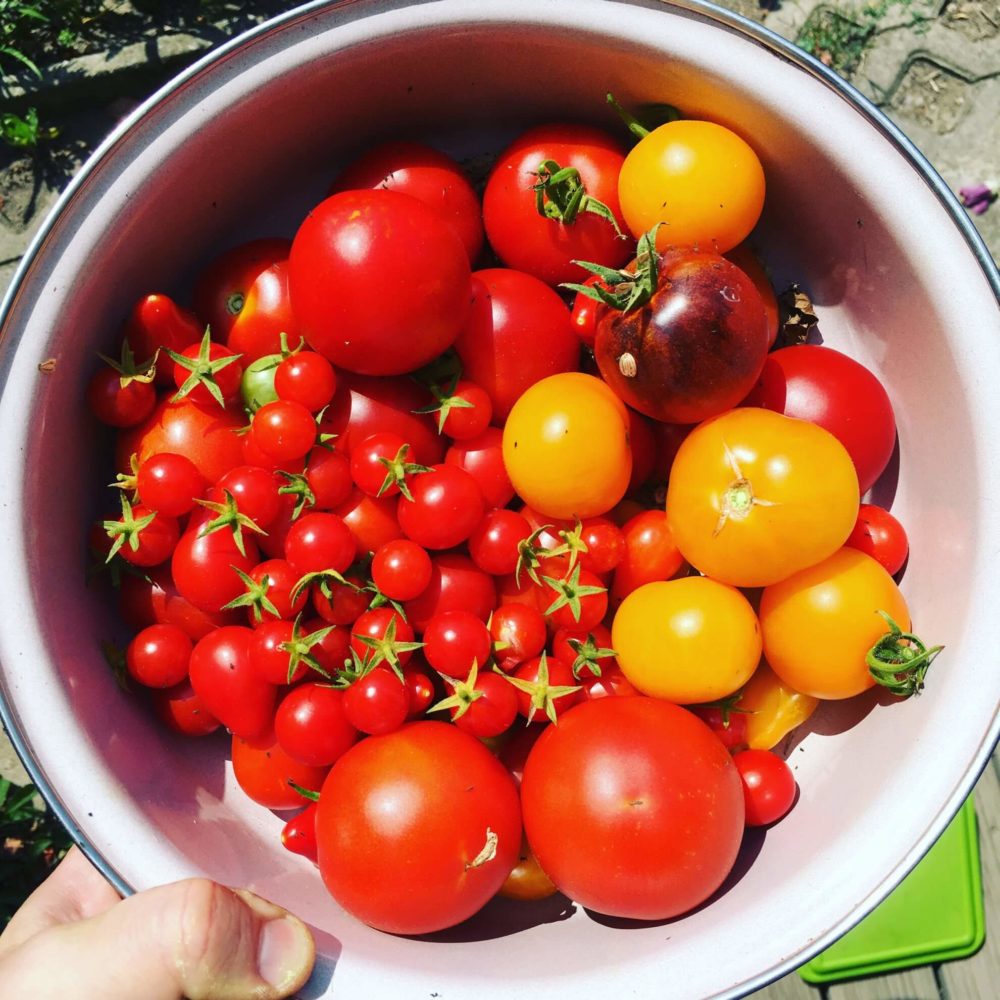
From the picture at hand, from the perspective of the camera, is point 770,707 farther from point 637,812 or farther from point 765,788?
point 637,812

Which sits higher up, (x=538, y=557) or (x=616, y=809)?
(x=538, y=557)

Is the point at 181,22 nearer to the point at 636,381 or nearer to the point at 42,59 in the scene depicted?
the point at 42,59

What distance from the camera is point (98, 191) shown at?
1054mm

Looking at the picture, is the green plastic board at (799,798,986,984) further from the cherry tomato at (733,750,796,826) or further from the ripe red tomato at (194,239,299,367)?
the ripe red tomato at (194,239,299,367)

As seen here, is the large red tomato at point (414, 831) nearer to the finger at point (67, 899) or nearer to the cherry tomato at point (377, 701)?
A: the cherry tomato at point (377, 701)

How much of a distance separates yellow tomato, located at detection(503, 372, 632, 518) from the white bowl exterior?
1.24 ft

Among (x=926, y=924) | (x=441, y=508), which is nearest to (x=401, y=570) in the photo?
(x=441, y=508)

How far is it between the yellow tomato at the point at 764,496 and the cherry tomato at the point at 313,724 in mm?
473

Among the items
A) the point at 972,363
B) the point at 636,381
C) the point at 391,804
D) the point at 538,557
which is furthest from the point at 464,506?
the point at 972,363

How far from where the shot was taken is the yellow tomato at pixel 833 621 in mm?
1058

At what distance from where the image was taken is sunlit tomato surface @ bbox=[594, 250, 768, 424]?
1.01 m

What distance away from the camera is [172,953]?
3.02ft

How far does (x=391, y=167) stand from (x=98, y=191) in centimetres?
36

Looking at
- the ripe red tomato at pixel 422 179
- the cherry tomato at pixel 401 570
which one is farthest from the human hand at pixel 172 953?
the ripe red tomato at pixel 422 179
